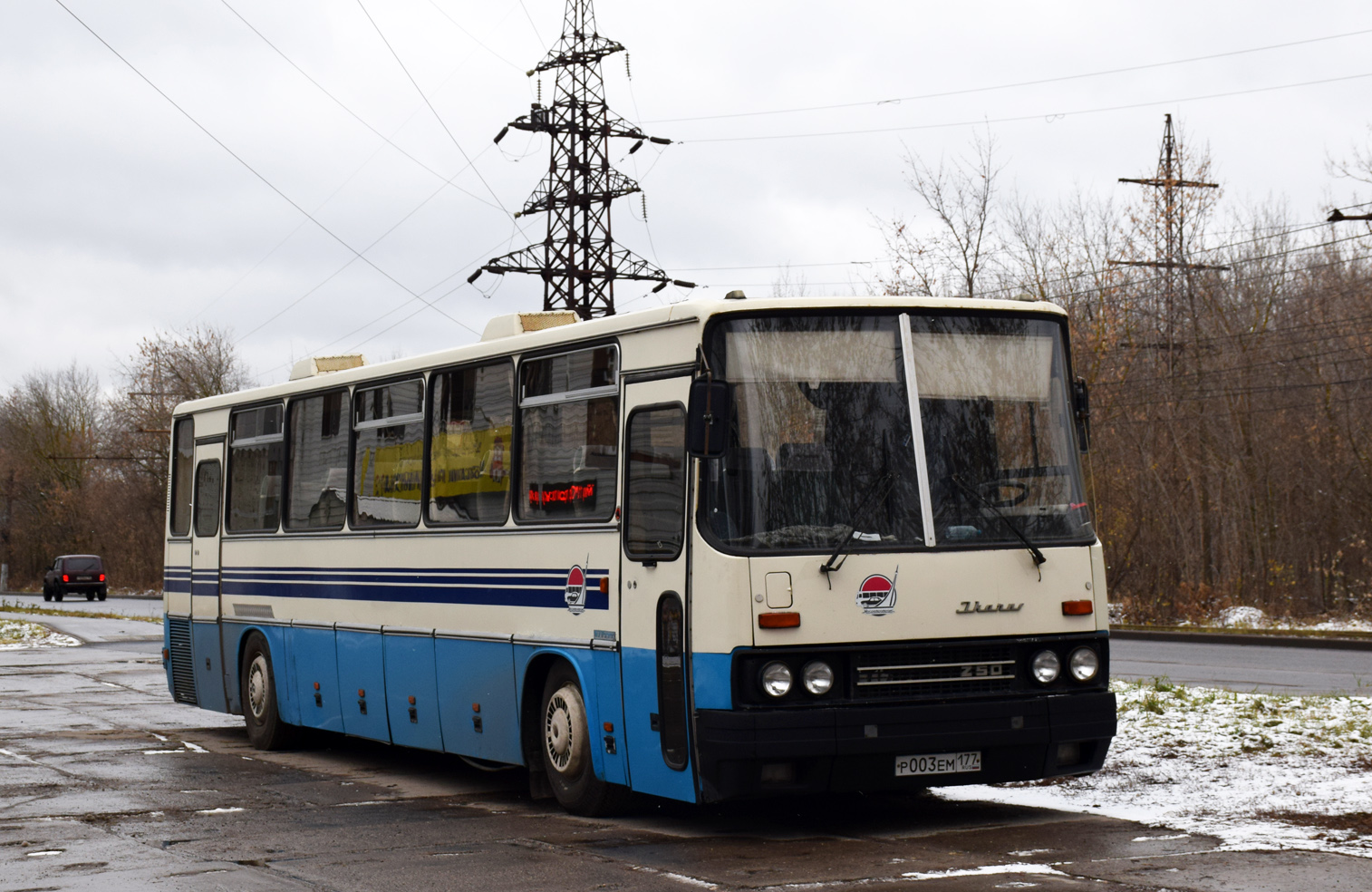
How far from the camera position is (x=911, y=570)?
855 cm

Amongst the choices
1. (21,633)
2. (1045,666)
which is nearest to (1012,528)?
(1045,666)

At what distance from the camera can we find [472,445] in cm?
1106

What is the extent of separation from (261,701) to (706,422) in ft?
25.2

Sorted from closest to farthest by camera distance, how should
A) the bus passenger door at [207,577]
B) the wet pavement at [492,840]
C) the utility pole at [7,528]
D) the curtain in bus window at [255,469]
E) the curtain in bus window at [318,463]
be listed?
the wet pavement at [492,840] → the curtain in bus window at [318,463] → the curtain in bus window at [255,469] → the bus passenger door at [207,577] → the utility pole at [7,528]

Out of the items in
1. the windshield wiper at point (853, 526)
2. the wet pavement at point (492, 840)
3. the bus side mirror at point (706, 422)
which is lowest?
the wet pavement at point (492, 840)

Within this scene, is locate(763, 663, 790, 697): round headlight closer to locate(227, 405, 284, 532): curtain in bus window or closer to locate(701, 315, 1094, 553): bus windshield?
locate(701, 315, 1094, 553): bus windshield

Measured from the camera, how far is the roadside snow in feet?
28.7

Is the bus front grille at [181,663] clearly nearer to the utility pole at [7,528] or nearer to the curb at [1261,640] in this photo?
the curb at [1261,640]

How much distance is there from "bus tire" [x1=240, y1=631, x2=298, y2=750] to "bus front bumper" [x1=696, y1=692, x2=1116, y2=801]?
6.90 m

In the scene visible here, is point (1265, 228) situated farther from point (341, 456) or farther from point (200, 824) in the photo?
point (200, 824)

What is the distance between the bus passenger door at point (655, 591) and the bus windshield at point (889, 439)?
434 mm

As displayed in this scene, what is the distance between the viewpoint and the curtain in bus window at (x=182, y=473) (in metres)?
16.4

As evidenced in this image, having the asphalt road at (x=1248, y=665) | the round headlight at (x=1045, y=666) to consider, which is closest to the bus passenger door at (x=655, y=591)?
the round headlight at (x=1045, y=666)

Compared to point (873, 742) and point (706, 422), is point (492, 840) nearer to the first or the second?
point (873, 742)
